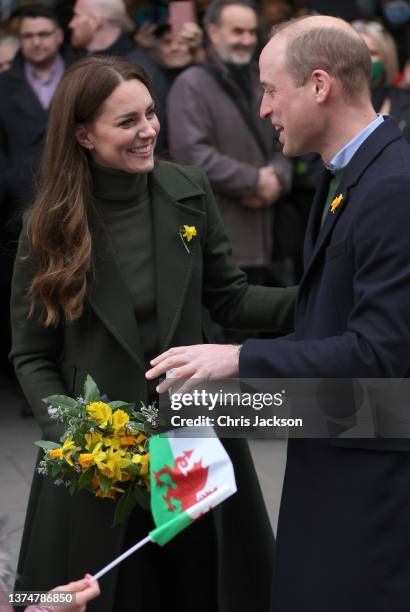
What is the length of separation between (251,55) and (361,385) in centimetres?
427

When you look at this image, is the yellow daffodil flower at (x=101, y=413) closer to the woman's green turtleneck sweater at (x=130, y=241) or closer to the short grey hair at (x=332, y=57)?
the woman's green turtleneck sweater at (x=130, y=241)

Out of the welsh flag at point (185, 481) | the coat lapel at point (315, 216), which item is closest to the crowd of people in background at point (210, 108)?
the coat lapel at point (315, 216)

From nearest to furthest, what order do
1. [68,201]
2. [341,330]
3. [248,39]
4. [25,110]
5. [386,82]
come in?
[341,330], [68,201], [25,110], [248,39], [386,82]

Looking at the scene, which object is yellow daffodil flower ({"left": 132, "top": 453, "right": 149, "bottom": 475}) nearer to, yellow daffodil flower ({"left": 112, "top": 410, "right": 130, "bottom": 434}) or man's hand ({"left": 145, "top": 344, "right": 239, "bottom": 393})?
yellow daffodil flower ({"left": 112, "top": 410, "right": 130, "bottom": 434})

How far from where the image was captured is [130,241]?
3178 millimetres

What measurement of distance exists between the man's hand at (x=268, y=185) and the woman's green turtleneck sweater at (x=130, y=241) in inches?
119

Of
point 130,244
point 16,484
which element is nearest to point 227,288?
point 130,244

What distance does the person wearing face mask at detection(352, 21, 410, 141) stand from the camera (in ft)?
20.4

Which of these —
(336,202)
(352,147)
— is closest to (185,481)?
(336,202)

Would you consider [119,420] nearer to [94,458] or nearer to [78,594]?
[94,458]

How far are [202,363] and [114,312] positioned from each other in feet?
2.45

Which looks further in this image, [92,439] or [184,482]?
[92,439]

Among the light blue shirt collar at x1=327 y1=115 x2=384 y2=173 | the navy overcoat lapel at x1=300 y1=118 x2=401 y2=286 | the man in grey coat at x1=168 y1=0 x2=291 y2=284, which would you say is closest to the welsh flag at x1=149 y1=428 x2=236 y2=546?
the navy overcoat lapel at x1=300 y1=118 x2=401 y2=286

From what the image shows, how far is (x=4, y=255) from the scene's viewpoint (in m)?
6.04
